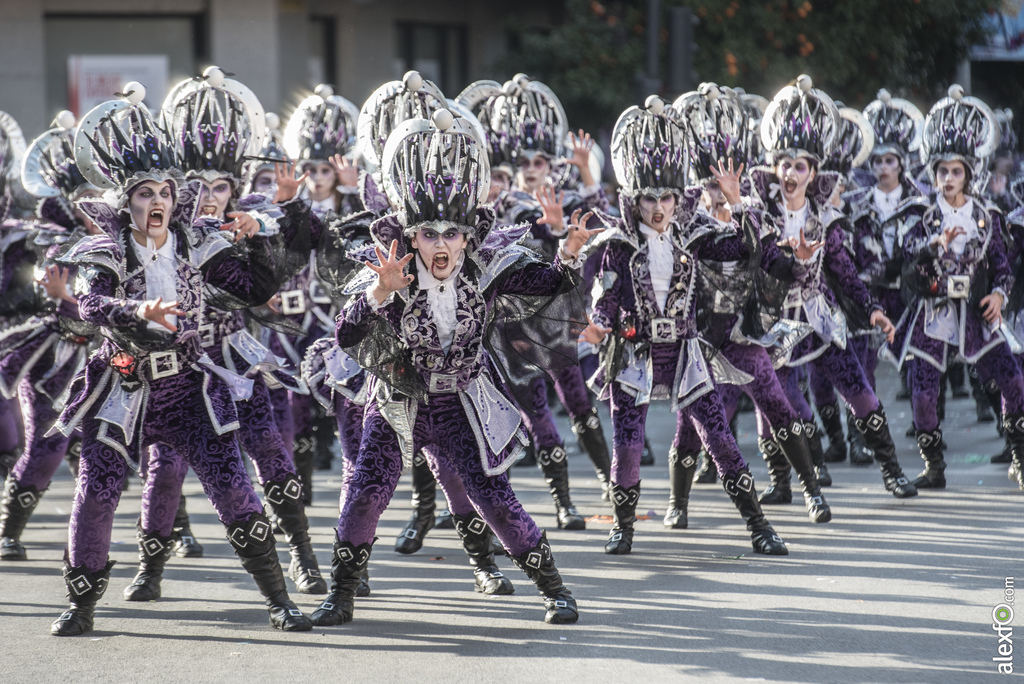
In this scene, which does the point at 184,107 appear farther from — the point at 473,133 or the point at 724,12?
the point at 724,12

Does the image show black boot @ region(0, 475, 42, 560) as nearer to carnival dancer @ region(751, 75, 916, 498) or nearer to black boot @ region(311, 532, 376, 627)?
black boot @ region(311, 532, 376, 627)

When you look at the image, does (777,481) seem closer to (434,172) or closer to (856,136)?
(856,136)

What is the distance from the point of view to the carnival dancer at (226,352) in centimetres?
600

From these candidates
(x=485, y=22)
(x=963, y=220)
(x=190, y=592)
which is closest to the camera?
(x=190, y=592)

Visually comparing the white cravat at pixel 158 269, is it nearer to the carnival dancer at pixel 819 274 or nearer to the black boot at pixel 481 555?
the black boot at pixel 481 555

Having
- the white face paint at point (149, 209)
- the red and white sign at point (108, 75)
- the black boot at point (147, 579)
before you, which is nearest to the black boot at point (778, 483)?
the black boot at point (147, 579)

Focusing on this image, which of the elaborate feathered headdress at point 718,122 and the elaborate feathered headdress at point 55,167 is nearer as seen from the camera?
the elaborate feathered headdress at point 55,167

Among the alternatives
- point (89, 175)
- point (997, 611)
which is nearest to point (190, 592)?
point (89, 175)

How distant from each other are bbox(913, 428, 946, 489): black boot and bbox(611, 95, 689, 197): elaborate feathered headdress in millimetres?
2648

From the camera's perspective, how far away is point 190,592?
257 inches

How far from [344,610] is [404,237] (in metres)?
1.66

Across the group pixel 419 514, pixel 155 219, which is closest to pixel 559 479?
pixel 419 514

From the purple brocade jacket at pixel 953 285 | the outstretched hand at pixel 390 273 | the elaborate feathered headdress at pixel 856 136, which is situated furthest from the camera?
the elaborate feathered headdress at pixel 856 136

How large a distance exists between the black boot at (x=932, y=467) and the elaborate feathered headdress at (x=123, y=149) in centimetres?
500
